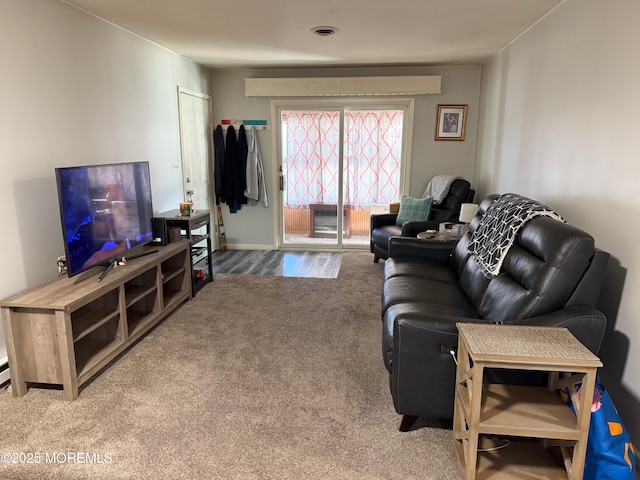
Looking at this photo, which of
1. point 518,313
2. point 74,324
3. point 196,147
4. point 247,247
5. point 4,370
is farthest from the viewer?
point 247,247

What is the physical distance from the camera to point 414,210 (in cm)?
497

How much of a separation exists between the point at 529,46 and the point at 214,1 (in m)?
2.48

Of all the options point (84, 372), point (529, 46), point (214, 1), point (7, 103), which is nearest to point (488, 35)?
point (529, 46)

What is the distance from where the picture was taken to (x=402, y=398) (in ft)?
6.51

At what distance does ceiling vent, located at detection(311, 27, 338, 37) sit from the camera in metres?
3.56

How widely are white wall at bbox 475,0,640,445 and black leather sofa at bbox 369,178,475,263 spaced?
1.04m

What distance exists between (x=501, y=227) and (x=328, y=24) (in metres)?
2.12

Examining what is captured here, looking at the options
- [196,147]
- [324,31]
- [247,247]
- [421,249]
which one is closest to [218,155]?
[196,147]

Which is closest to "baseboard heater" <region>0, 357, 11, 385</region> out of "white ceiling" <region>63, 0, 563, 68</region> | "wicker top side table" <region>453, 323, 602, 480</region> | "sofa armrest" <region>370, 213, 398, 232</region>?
"white ceiling" <region>63, 0, 563, 68</region>

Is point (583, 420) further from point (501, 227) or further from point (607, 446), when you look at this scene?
point (501, 227)

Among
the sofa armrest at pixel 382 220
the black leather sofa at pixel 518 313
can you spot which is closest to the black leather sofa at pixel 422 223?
the sofa armrest at pixel 382 220

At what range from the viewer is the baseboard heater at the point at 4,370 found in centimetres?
251

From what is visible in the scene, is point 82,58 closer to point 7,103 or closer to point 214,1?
point 7,103

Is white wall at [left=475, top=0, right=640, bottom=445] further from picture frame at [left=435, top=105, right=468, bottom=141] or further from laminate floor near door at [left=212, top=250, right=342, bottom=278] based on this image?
laminate floor near door at [left=212, top=250, right=342, bottom=278]
